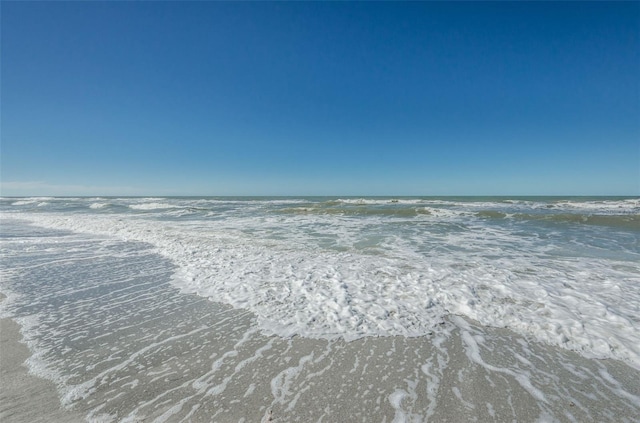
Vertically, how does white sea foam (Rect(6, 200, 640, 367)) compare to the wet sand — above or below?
above

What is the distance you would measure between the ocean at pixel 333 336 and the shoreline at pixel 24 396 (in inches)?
3.4

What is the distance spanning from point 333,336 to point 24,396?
3.18m

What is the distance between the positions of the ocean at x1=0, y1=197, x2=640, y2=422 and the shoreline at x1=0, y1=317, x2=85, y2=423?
3.4 inches

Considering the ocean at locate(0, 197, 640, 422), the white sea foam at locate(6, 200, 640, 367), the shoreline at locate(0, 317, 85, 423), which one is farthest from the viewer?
the white sea foam at locate(6, 200, 640, 367)

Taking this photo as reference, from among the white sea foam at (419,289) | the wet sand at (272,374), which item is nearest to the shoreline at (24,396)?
the wet sand at (272,374)

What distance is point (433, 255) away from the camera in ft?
28.5

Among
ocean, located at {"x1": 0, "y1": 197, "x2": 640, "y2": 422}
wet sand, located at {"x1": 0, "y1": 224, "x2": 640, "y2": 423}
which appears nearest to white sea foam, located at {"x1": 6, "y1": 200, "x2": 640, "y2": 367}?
ocean, located at {"x1": 0, "y1": 197, "x2": 640, "y2": 422}

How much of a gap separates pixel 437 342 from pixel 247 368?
7.92 ft

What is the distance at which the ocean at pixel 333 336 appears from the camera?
106 inches

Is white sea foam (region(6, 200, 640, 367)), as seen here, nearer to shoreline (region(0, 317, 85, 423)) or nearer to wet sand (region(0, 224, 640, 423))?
wet sand (region(0, 224, 640, 423))

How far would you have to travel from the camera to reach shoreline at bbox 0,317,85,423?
2.48 m

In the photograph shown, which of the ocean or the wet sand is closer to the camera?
the wet sand

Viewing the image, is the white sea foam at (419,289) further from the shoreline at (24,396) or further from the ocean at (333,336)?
the shoreline at (24,396)

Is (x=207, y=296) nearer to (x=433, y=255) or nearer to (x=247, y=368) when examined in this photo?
(x=247, y=368)
